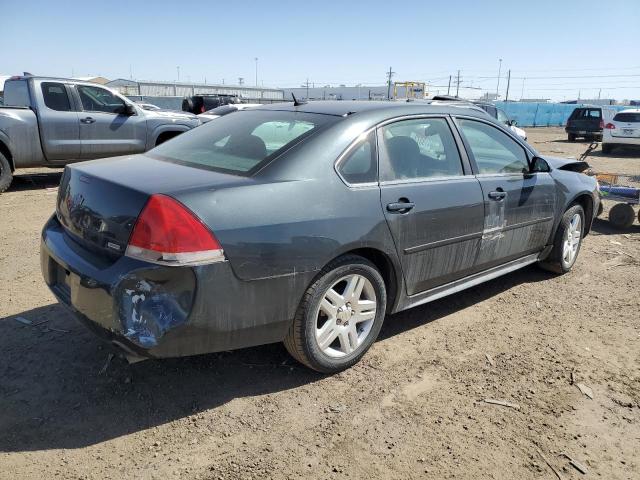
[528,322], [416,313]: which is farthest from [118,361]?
[528,322]

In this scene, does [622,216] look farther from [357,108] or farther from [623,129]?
[623,129]

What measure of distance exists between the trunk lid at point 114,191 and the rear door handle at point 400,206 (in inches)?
36.2

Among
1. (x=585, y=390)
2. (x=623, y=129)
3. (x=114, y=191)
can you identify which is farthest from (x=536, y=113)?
(x=114, y=191)

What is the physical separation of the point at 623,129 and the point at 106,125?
17.3m

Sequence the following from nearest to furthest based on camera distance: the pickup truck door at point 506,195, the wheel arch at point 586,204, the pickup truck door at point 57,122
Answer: the pickup truck door at point 506,195 → the wheel arch at point 586,204 → the pickup truck door at point 57,122

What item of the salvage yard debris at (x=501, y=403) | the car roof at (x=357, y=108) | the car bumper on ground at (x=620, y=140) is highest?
the car roof at (x=357, y=108)

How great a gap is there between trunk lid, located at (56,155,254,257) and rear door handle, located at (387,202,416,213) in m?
0.92

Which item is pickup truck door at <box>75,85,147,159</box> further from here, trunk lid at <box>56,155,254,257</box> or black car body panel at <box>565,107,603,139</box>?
black car body panel at <box>565,107,603,139</box>

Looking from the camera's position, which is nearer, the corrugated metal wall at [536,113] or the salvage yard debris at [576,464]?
the salvage yard debris at [576,464]

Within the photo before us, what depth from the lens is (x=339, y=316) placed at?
121 inches

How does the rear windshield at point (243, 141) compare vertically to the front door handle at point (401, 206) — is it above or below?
above

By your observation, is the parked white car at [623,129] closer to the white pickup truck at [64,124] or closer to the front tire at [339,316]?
the white pickup truck at [64,124]

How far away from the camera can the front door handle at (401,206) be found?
10.4 ft

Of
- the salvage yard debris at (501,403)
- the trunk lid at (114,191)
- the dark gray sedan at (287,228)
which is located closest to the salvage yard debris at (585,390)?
the salvage yard debris at (501,403)
